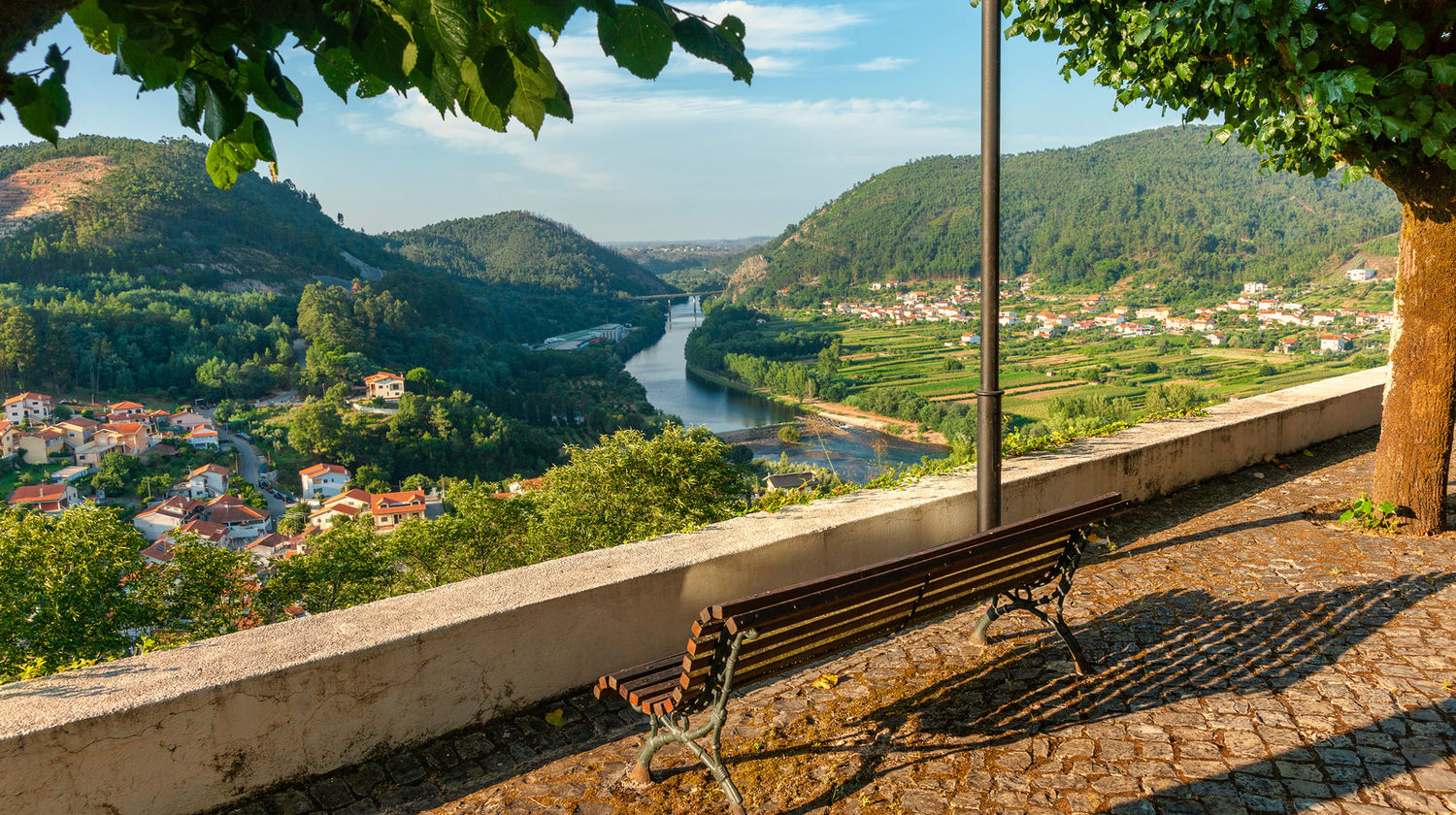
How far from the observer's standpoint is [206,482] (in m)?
42.1

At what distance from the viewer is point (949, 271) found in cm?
9231

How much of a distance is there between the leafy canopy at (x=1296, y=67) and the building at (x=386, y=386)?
6152cm

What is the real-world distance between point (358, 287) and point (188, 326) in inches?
704

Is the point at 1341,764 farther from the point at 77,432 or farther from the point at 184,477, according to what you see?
the point at 77,432

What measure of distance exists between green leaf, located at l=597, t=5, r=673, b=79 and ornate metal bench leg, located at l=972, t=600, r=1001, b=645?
2681 millimetres

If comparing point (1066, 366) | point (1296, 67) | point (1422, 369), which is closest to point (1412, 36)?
point (1296, 67)

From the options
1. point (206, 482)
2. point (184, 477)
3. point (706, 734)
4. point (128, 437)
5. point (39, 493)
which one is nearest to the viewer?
point (706, 734)

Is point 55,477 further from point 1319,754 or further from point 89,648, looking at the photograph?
point 1319,754

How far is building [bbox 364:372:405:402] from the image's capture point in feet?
200

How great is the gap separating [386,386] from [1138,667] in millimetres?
64371

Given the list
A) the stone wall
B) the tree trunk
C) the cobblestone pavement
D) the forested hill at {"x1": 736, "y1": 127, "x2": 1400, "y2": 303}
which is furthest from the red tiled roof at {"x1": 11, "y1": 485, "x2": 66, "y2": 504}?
the forested hill at {"x1": 736, "y1": 127, "x2": 1400, "y2": 303}

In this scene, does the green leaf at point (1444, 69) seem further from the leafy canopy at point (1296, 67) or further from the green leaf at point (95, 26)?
the green leaf at point (95, 26)

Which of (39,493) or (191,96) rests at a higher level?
(191,96)

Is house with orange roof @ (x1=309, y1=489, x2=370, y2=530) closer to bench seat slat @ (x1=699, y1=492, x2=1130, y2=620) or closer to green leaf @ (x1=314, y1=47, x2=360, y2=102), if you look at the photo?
bench seat slat @ (x1=699, y1=492, x2=1130, y2=620)
